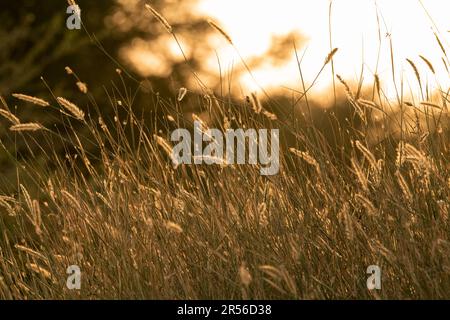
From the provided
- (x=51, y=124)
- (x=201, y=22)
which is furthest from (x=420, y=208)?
(x=201, y=22)

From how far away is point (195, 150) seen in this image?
4336 millimetres

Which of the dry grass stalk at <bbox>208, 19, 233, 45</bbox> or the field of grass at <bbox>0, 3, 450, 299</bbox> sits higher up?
the dry grass stalk at <bbox>208, 19, 233, 45</bbox>

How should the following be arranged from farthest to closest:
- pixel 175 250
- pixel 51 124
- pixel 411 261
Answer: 1. pixel 51 124
2. pixel 175 250
3. pixel 411 261

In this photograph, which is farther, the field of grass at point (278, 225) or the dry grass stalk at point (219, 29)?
the dry grass stalk at point (219, 29)

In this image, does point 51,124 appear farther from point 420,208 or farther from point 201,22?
point 420,208

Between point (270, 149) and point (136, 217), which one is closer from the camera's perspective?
point (136, 217)

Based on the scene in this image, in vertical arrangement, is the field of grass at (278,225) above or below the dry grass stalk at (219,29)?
below

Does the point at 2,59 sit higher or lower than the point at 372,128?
higher

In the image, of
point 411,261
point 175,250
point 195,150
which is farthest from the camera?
point 195,150

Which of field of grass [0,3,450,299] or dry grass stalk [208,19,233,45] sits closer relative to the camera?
field of grass [0,3,450,299]

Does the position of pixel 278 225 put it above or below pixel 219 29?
below

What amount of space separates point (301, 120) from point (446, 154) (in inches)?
27.0
